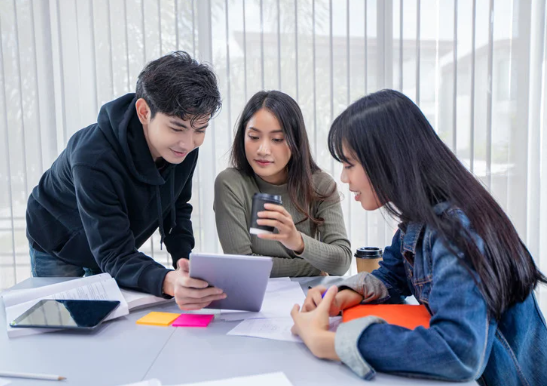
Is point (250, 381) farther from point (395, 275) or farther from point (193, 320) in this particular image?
point (395, 275)

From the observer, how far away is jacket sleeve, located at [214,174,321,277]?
5.48 feet

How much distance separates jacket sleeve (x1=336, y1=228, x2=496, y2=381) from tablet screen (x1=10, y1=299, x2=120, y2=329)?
1.98ft

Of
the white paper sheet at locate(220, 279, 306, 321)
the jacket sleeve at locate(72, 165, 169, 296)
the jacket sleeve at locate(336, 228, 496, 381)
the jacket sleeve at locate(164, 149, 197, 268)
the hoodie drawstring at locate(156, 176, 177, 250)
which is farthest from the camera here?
the jacket sleeve at locate(164, 149, 197, 268)

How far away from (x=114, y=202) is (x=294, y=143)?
0.73 m

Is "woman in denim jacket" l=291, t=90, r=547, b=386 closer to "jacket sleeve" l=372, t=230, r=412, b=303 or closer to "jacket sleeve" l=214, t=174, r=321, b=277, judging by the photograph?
"jacket sleeve" l=372, t=230, r=412, b=303

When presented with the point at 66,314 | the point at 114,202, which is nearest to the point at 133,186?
the point at 114,202

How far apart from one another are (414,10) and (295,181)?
1.33 metres

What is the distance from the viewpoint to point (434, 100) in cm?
247

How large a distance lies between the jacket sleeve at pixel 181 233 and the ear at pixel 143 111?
0.30 metres

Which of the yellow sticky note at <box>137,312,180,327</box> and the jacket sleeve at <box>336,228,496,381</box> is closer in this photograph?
the jacket sleeve at <box>336,228,496,381</box>

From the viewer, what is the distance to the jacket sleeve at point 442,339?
733 millimetres

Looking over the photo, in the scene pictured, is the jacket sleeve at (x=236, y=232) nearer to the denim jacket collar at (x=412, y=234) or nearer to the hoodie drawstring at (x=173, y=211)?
the hoodie drawstring at (x=173, y=211)

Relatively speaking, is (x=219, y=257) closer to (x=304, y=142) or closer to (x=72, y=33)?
(x=304, y=142)

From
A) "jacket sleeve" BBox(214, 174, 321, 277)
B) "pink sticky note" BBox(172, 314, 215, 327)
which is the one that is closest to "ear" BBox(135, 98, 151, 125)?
"jacket sleeve" BBox(214, 174, 321, 277)
